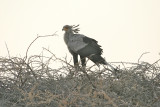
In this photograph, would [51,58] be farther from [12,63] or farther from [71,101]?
[71,101]

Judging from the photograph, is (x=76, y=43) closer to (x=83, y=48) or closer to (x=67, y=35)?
(x=83, y=48)

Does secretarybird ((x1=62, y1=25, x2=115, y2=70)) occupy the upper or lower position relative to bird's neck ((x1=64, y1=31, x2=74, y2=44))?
lower

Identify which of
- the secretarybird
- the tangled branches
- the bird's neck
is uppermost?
the bird's neck

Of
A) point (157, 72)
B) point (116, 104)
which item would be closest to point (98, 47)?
point (157, 72)

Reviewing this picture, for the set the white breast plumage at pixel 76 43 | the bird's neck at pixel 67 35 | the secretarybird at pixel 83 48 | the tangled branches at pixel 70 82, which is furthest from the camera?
the bird's neck at pixel 67 35

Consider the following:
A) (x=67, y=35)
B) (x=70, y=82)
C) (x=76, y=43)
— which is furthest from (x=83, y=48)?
(x=70, y=82)

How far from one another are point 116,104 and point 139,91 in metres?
0.85

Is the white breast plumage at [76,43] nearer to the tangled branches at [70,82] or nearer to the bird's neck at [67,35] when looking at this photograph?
the bird's neck at [67,35]

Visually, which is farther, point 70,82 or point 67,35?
point 67,35

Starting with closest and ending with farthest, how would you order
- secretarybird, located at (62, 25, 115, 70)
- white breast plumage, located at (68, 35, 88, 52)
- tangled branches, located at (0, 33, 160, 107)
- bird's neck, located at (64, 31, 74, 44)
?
tangled branches, located at (0, 33, 160, 107)
secretarybird, located at (62, 25, 115, 70)
white breast plumage, located at (68, 35, 88, 52)
bird's neck, located at (64, 31, 74, 44)

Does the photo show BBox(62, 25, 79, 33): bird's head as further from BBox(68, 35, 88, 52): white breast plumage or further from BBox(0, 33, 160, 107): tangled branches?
BBox(0, 33, 160, 107): tangled branches

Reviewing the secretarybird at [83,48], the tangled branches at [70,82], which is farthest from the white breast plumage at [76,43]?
the tangled branches at [70,82]

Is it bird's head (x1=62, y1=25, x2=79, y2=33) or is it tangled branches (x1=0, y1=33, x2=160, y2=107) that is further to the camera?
bird's head (x1=62, y1=25, x2=79, y2=33)

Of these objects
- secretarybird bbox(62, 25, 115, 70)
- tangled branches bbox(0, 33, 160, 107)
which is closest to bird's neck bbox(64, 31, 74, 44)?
secretarybird bbox(62, 25, 115, 70)
